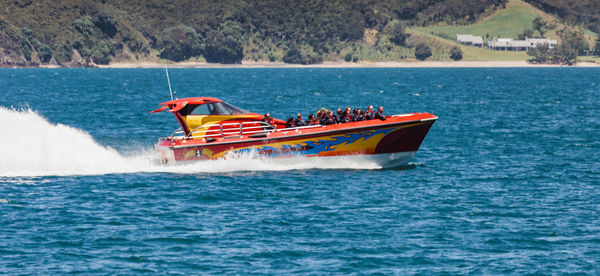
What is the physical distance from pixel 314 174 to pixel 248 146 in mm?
Answer: 2548

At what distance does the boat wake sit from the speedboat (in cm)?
31

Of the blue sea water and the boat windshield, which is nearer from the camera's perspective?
the blue sea water

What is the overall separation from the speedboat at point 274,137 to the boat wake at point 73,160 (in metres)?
0.31

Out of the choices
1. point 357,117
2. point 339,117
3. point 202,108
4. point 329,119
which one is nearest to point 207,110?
point 202,108

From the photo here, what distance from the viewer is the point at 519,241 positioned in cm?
2039

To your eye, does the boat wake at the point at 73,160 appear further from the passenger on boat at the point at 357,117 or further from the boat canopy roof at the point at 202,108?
the boat canopy roof at the point at 202,108

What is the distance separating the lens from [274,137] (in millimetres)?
28953

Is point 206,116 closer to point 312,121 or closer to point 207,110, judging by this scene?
point 207,110

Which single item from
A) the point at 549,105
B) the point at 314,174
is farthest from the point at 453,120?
the point at 314,174

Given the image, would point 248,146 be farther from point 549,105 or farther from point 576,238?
point 549,105

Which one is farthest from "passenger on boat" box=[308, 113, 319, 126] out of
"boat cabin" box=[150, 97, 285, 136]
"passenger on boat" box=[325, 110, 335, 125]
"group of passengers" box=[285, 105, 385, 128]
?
"boat cabin" box=[150, 97, 285, 136]

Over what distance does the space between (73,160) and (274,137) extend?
26.2 ft

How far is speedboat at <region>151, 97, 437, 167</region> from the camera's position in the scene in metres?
29.1

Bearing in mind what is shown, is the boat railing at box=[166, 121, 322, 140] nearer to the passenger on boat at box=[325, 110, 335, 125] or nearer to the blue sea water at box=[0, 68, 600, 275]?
the blue sea water at box=[0, 68, 600, 275]
